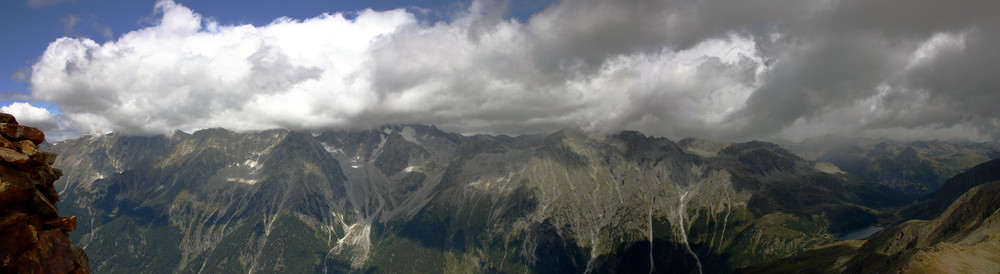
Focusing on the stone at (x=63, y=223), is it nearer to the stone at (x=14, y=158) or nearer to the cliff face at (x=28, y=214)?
the cliff face at (x=28, y=214)

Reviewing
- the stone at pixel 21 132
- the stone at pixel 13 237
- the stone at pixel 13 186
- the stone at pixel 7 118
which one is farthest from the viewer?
the stone at pixel 7 118

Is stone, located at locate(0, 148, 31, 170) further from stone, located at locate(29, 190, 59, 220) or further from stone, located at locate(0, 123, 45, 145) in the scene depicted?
stone, located at locate(29, 190, 59, 220)

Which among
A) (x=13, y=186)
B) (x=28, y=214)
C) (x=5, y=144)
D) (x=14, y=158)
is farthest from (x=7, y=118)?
(x=13, y=186)

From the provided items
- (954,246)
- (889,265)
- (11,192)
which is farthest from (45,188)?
(954,246)

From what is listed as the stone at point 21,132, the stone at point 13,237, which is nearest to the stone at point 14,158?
the stone at point 21,132

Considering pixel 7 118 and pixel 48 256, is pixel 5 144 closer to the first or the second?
pixel 7 118

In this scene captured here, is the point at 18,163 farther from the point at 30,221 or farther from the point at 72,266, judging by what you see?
the point at 72,266

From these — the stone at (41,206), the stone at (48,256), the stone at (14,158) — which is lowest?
the stone at (48,256)

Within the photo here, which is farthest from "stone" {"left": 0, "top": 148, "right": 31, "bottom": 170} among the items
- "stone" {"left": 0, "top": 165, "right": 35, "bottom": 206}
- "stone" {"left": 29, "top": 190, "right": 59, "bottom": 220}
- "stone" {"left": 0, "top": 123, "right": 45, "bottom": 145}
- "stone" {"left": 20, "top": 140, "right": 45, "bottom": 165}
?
"stone" {"left": 29, "top": 190, "right": 59, "bottom": 220}
